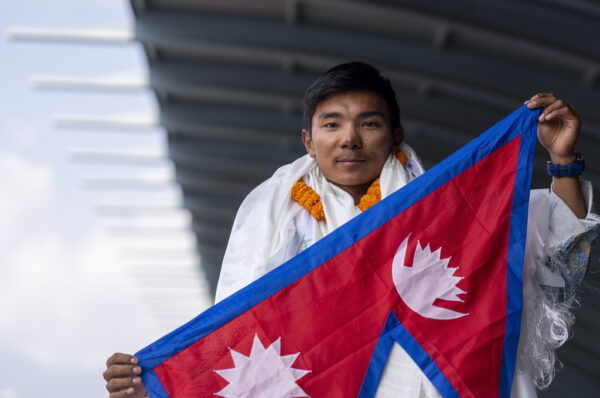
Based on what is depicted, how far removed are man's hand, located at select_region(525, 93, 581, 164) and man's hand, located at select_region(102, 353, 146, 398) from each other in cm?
148

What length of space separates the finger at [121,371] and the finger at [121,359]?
0.02 metres

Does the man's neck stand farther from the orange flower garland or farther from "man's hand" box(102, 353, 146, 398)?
"man's hand" box(102, 353, 146, 398)

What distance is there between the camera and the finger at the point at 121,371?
94.9 inches

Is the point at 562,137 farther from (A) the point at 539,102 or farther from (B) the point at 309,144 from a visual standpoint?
(B) the point at 309,144

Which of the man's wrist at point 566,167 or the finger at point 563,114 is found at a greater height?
the finger at point 563,114

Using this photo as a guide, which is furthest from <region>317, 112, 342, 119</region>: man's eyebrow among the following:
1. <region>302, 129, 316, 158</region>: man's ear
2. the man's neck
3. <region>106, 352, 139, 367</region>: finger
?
<region>106, 352, 139, 367</region>: finger

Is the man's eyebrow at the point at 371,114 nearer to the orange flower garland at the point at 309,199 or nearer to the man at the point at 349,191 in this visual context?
the man at the point at 349,191

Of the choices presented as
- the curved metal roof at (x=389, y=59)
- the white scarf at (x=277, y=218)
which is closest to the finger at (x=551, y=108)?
the white scarf at (x=277, y=218)

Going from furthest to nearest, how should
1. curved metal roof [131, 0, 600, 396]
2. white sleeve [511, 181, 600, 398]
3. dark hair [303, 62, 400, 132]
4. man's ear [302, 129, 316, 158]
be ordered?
curved metal roof [131, 0, 600, 396] < man's ear [302, 129, 316, 158] < dark hair [303, 62, 400, 132] < white sleeve [511, 181, 600, 398]

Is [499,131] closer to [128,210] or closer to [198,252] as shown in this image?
[128,210]

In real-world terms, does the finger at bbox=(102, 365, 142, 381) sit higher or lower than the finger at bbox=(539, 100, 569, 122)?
lower

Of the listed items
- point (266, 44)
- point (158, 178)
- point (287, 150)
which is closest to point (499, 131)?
point (266, 44)

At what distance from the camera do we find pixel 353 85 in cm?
259

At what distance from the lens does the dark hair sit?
2592mm
